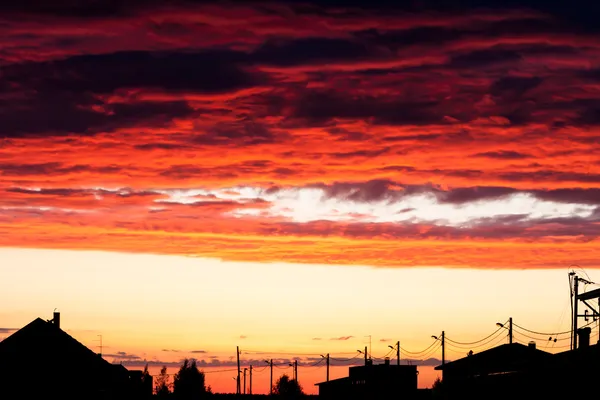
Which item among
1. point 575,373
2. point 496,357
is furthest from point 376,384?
point 575,373

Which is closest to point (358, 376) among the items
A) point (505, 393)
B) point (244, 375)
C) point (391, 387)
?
point (391, 387)

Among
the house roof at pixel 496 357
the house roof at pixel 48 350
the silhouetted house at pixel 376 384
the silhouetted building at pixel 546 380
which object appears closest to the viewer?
the silhouetted building at pixel 546 380

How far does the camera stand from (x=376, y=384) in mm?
123188

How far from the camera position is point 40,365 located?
89.4m

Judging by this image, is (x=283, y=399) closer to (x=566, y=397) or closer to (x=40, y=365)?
(x=40, y=365)

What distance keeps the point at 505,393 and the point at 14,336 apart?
162ft

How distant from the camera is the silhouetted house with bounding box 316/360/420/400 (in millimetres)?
118500

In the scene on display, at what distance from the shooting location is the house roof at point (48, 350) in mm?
89375

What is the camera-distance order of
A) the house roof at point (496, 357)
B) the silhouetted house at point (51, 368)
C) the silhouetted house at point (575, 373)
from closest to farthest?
the silhouetted house at point (575, 373), the silhouetted house at point (51, 368), the house roof at point (496, 357)

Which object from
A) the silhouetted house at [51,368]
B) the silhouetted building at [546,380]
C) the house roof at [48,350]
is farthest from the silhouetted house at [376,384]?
the silhouetted building at [546,380]

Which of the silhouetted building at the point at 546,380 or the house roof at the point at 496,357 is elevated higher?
the house roof at the point at 496,357

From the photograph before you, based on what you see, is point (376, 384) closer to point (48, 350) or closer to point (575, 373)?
point (48, 350)

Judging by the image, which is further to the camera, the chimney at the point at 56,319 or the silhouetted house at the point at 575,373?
the chimney at the point at 56,319

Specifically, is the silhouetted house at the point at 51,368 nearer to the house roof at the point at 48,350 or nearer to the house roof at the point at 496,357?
the house roof at the point at 48,350
